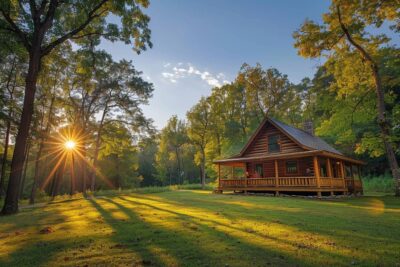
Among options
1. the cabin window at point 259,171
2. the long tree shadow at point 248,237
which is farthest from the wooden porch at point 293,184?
the long tree shadow at point 248,237

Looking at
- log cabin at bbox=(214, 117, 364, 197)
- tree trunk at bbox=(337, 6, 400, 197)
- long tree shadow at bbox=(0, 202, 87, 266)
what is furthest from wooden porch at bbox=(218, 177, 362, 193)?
long tree shadow at bbox=(0, 202, 87, 266)

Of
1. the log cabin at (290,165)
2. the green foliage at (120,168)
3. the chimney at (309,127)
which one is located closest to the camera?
the log cabin at (290,165)

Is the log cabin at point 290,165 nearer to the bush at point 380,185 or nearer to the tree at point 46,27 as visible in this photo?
the bush at point 380,185

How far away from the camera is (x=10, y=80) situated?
2114 cm

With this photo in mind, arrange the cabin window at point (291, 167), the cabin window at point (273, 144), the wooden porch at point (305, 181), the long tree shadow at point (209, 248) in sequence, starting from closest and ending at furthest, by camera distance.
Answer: the long tree shadow at point (209, 248) → the wooden porch at point (305, 181) → the cabin window at point (291, 167) → the cabin window at point (273, 144)

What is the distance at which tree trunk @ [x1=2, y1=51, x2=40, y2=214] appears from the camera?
35.1 ft

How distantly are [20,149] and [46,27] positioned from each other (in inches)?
242

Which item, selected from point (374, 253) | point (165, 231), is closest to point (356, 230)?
point (374, 253)

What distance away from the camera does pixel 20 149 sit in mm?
10953

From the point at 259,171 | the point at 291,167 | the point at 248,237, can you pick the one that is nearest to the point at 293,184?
the point at 291,167

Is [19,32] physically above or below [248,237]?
above

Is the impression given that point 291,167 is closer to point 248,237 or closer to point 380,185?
point 380,185

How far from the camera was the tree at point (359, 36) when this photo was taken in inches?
648

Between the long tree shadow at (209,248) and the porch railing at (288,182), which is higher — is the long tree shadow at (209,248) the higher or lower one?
the lower one
